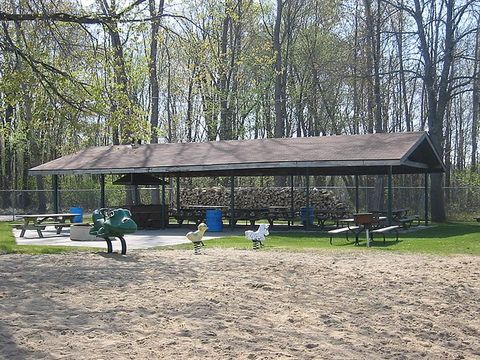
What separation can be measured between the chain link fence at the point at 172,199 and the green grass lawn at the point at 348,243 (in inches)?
324

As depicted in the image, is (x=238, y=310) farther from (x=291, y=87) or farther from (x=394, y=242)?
(x=291, y=87)

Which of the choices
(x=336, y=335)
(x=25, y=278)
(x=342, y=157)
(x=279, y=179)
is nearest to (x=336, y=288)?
(x=336, y=335)

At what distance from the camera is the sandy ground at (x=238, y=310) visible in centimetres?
585

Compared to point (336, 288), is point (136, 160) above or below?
above

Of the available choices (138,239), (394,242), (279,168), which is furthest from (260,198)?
(394,242)

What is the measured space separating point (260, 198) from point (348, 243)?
46.4 ft

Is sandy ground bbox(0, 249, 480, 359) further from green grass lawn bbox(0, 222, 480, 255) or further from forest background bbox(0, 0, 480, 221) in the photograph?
forest background bbox(0, 0, 480, 221)

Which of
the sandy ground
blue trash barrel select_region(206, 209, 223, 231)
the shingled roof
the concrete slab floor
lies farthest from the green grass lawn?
the sandy ground

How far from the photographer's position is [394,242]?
16.3m

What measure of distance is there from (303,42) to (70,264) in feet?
108

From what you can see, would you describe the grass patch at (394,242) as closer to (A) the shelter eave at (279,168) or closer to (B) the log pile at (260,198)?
(A) the shelter eave at (279,168)

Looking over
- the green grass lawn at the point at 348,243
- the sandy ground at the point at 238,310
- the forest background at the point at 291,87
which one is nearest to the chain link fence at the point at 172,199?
the forest background at the point at 291,87

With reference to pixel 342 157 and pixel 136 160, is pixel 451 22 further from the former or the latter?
pixel 136 160

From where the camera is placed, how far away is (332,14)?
39625 millimetres
